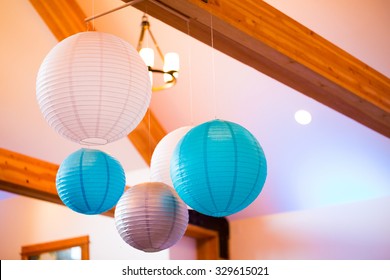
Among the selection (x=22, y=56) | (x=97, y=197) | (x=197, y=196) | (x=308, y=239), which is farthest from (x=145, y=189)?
(x=308, y=239)

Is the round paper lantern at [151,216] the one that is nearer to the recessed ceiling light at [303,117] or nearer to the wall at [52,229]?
the recessed ceiling light at [303,117]

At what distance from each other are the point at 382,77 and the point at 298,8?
0.78 m

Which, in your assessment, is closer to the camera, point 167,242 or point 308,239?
point 167,242

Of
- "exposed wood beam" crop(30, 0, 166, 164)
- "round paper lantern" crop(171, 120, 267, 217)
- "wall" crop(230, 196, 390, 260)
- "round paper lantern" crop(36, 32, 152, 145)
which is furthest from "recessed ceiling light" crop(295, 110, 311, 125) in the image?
"round paper lantern" crop(36, 32, 152, 145)

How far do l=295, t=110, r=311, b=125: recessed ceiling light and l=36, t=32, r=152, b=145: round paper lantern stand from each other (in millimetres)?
3414

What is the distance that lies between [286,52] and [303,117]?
219 cm

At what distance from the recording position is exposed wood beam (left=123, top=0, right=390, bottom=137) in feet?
10.7

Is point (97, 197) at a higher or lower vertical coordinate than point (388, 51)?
lower

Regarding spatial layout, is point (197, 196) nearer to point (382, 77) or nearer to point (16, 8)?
point (382, 77)

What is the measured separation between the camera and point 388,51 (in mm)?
4953

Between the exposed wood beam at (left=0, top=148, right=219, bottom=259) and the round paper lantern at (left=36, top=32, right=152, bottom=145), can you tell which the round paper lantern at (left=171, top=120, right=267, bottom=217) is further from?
the exposed wood beam at (left=0, top=148, right=219, bottom=259)

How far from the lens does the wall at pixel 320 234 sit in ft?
20.9

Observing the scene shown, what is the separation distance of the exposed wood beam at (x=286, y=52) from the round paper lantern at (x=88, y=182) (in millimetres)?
757

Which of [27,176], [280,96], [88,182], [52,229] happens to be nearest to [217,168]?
[88,182]
